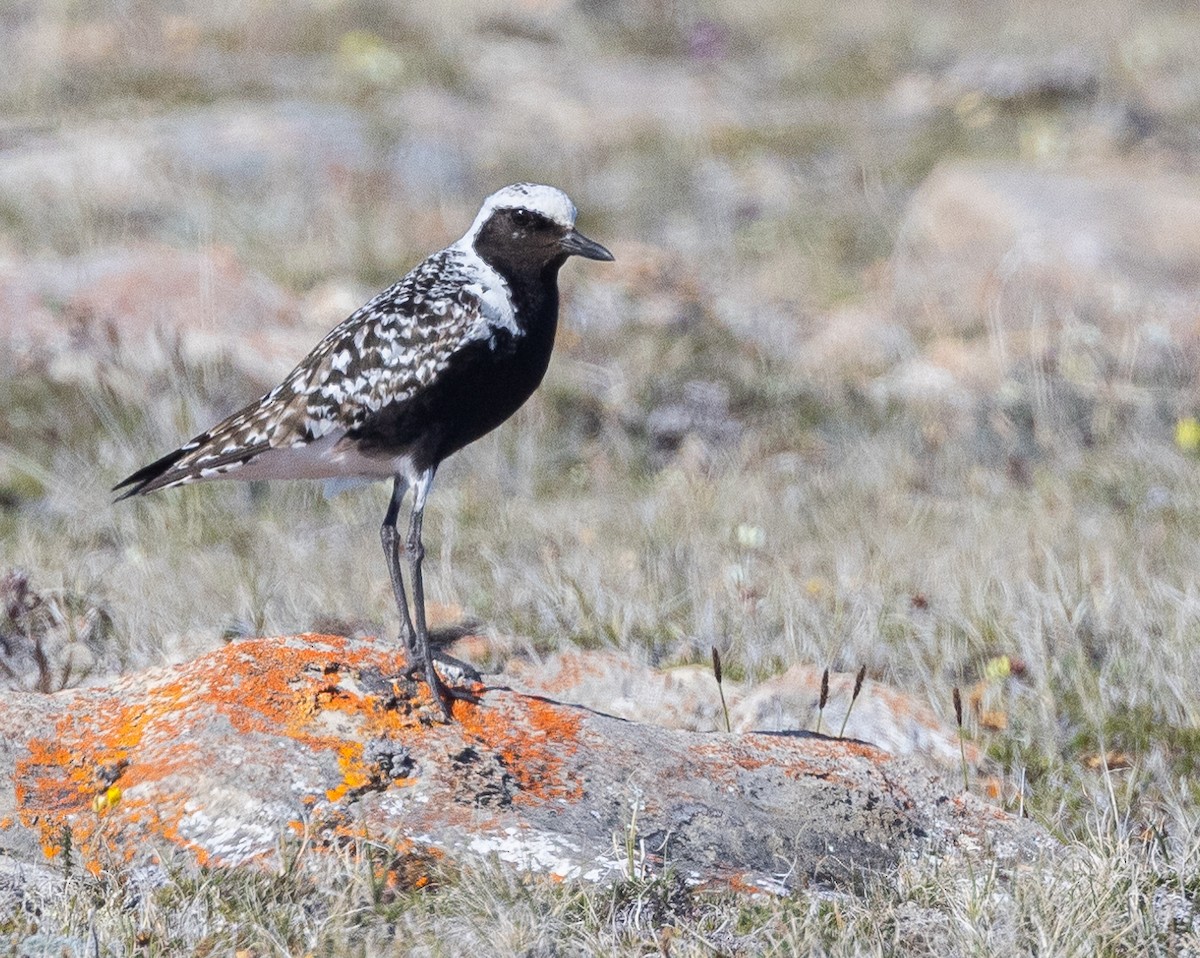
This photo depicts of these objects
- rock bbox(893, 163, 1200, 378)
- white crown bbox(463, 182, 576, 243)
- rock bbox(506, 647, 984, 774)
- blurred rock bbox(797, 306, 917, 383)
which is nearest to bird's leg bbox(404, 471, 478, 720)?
rock bbox(506, 647, 984, 774)

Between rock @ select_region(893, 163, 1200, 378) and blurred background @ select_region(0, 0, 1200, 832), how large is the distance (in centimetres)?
3

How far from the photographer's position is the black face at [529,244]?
501 centimetres

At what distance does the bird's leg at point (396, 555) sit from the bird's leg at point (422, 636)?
4cm

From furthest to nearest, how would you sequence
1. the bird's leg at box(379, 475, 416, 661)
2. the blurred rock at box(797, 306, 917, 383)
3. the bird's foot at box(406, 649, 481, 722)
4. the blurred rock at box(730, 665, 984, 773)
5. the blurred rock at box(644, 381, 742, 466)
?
the blurred rock at box(797, 306, 917, 383) < the blurred rock at box(644, 381, 742, 466) < the blurred rock at box(730, 665, 984, 773) < the bird's leg at box(379, 475, 416, 661) < the bird's foot at box(406, 649, 481, 722)

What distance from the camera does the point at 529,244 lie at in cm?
505

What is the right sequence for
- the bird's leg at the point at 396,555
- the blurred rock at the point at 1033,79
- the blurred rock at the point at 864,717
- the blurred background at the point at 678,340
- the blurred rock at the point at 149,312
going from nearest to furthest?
the bird's leg at the point at 396,555, the blurred rock at the point at 864,717, the blurred background at the point at 678,340, the blurred rock at the point at 149,312, the blurred rock at the point at 1033,79

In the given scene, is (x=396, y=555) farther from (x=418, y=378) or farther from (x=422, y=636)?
(x=422, y=636)

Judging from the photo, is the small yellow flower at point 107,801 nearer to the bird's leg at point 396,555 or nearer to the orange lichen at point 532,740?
the orange lichen at point 532,740

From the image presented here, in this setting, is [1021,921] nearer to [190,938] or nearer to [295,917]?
[295,917]

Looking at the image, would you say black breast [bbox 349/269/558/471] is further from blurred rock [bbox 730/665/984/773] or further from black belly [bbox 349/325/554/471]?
blurred rock [bbox 730/665/984/773]

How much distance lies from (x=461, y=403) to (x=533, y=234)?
66cm

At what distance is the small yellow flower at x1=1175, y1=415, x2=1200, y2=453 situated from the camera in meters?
8.05

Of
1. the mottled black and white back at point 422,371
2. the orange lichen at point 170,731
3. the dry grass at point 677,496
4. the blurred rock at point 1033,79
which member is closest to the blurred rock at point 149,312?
the dry grass at point 677,496

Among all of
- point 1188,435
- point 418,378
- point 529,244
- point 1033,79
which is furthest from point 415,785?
point 1033,79
